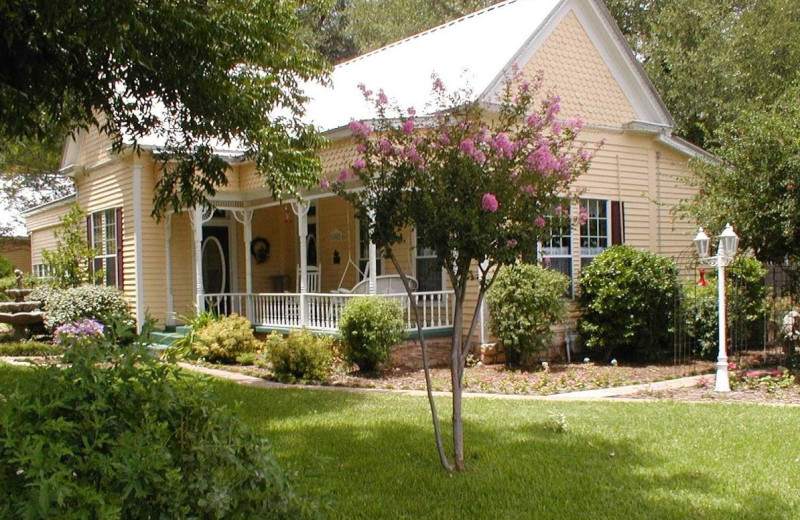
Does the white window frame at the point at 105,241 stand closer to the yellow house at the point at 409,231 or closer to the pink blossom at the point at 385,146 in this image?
the yellow house at the point at 409,231

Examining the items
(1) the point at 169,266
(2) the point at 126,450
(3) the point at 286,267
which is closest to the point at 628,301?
(3) the point at 286,267

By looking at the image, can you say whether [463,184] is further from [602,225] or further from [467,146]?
[602,225]

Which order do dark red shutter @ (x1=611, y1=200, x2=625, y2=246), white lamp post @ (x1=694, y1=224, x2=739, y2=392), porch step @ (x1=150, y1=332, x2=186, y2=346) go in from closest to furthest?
1. white lamp post @ (x1=694, y1=224, x2=739, y2=392)
2. dark red shutter @ (x1=611, y1=200, x2=625, y2=246)
3. porch step @ (x1=150, y1=332, x2=186, y2=346)

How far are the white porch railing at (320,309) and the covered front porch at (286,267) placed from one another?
2 cm

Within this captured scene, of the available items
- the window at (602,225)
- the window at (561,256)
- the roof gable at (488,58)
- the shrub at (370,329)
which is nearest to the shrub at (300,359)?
the shrub at (370,329)

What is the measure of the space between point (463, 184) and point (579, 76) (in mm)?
9521

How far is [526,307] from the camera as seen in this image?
38.0 feet

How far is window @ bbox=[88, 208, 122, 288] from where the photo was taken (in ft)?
53.2

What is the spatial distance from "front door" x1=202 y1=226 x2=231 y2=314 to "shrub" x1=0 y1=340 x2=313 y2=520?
14.1 m

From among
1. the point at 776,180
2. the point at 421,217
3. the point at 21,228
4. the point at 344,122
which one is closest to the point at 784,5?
the point at 776,180

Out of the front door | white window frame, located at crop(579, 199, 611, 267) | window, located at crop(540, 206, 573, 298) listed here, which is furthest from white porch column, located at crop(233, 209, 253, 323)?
white window frame, located at crop(579, 199, 611, 267)

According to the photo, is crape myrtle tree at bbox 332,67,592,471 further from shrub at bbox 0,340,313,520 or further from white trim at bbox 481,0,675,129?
white trim at bbox 481,0,675,129

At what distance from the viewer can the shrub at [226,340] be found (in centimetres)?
1274

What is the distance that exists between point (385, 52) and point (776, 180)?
9.25 meters
